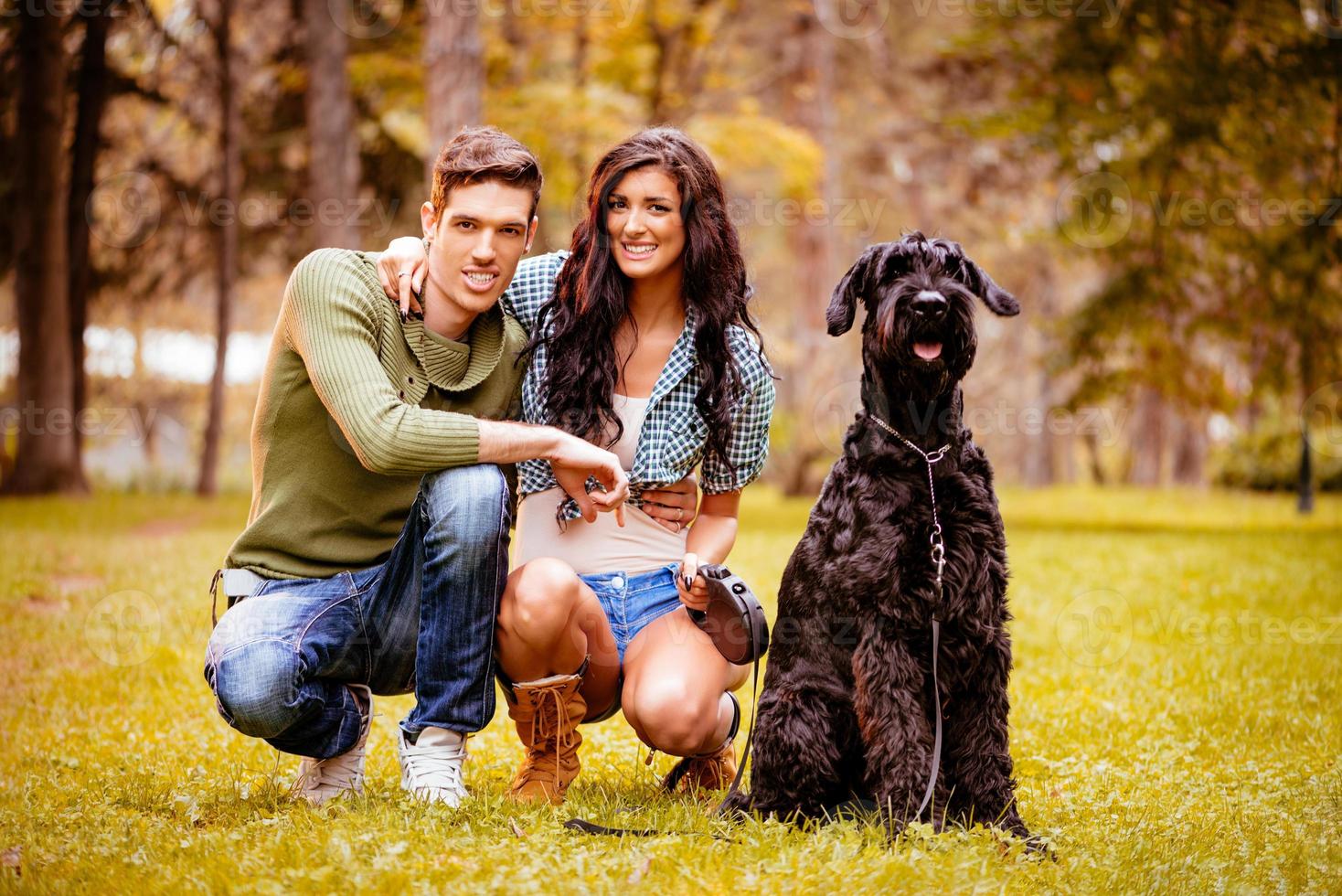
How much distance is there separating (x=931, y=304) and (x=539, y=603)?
128cm

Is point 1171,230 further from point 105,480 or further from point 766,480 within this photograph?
point 105,480

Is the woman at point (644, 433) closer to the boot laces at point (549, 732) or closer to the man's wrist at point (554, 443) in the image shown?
the boot laces at point (549, 732)

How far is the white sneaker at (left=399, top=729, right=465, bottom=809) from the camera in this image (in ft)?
10.2

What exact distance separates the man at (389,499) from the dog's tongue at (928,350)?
2.77 feet


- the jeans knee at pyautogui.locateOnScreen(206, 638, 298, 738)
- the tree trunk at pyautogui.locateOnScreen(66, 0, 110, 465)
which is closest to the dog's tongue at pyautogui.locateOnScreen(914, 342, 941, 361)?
the jeans knee at pyautogui.locateOnScreen(206, 638, 298, 738)

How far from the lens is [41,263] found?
12.3 m

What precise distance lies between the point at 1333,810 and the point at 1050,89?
9846 mm

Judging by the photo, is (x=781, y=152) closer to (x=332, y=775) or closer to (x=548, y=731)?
(x=548, y=731)
